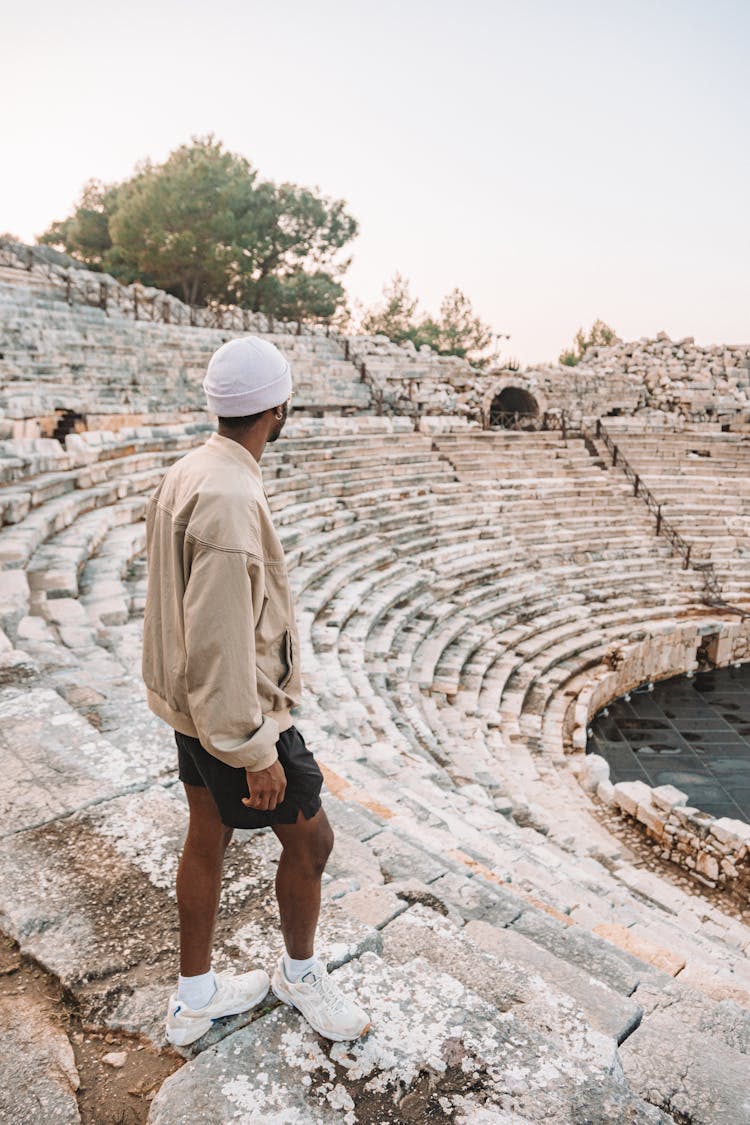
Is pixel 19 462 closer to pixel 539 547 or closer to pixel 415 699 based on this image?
pixel 415 699

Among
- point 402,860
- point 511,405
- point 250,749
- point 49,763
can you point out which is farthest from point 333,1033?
point 511,405

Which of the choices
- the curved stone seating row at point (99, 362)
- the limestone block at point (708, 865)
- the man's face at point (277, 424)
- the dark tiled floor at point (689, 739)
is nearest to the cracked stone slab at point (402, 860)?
the man's face at point (277, 424)

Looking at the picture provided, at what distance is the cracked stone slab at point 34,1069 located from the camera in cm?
133

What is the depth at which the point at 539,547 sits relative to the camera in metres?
12.3

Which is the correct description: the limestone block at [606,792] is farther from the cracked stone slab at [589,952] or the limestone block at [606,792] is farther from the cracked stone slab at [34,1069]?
the cracked stone slab at [34,1069]

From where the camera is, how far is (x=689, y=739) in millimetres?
9133

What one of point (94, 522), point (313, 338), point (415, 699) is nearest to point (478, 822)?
point (415, 699)

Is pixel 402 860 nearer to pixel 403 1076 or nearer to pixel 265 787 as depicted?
pixel 403 1076

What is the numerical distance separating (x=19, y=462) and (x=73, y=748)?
5.28 metres

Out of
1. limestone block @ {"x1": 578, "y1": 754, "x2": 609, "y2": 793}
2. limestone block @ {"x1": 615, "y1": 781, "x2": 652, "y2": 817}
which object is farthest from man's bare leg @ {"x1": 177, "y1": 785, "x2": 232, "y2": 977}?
limestone block @ {"x1": 578, "y1": 754, "x2": 609, "y2": 793}

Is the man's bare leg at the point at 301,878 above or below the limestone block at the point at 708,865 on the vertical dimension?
above

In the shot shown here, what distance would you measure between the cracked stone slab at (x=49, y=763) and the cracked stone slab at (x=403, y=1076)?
114 centimetres

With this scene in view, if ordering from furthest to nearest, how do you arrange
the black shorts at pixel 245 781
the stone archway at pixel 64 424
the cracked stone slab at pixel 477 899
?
1. the stone archway at pixel 64 424
2. the cracked stone slab at pixel 477 899
3. the black shorts at pixel 245 781

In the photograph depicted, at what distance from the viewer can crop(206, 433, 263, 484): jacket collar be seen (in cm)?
151
